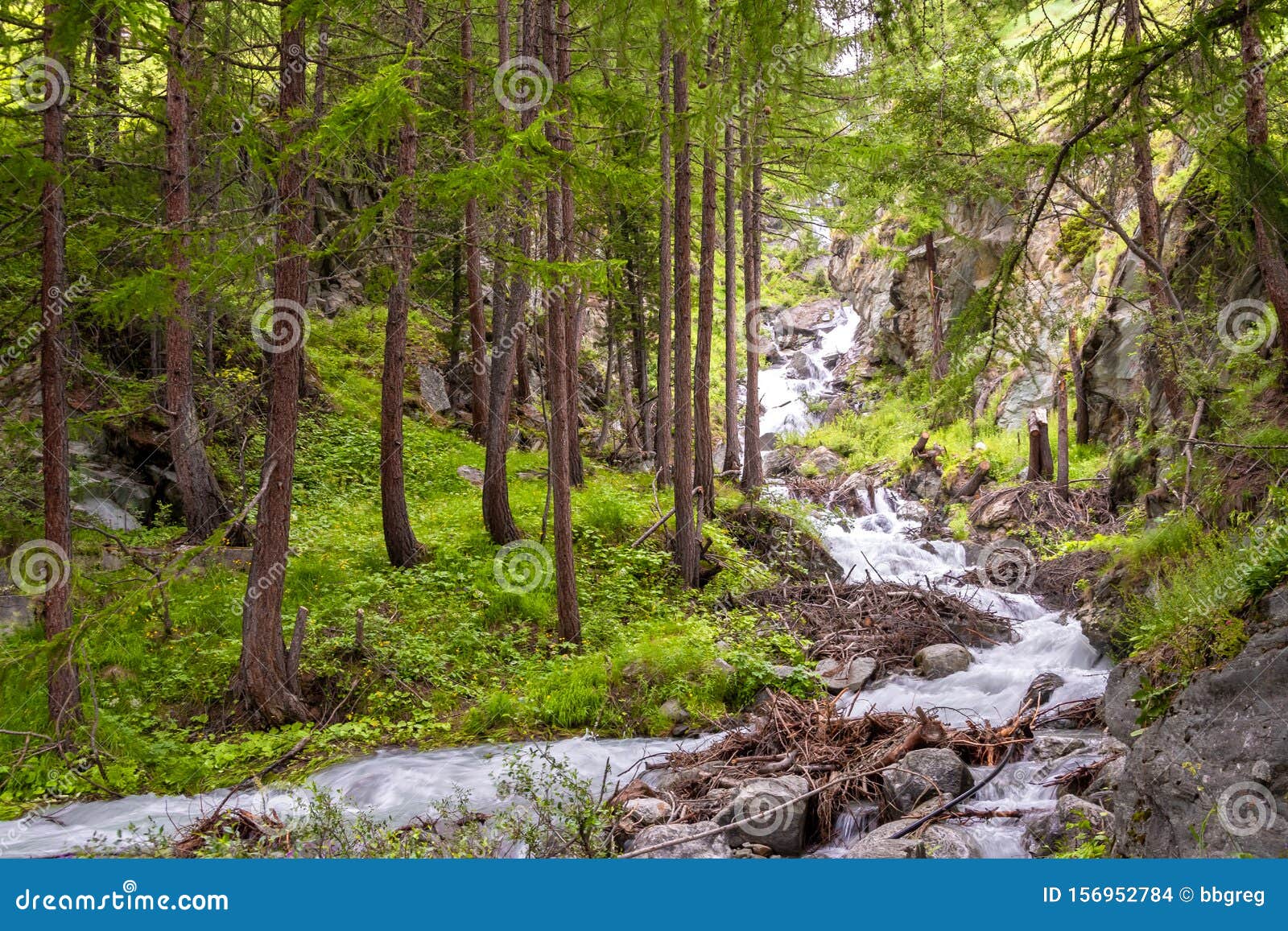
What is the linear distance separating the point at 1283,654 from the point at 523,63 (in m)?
9.10

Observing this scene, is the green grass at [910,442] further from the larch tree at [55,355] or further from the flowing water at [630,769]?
the larch tree at [55,355]

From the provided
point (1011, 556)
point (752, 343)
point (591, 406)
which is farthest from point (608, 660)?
point (591, 406)

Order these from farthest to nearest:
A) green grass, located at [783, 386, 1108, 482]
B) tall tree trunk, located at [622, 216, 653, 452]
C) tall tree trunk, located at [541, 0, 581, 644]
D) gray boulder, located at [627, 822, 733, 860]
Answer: tall tree trunk, located at [622, 216, 653, 452], green grass, located at [783, 386, 1108, 482], tall tree trunk, located at [541, 0, 581, 644], gray boulder, located at [627, 822, 733, 860]

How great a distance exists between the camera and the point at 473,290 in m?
16.5

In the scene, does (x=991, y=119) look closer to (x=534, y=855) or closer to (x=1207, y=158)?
(x=1207, y=158)

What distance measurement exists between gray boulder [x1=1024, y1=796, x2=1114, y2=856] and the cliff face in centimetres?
290

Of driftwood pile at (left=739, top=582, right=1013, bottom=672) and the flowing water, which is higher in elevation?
driftwood pile at (left=739, top=582, right=1013, bottom=672)

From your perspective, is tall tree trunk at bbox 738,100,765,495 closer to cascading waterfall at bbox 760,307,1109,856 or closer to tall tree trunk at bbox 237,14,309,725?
cascading waterfall at bbox 760,307,1109,856

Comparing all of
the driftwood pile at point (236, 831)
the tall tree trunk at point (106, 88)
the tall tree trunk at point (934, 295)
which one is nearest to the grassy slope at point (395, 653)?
the driftwood pile at point (236, 831)

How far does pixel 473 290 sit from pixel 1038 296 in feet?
49.2

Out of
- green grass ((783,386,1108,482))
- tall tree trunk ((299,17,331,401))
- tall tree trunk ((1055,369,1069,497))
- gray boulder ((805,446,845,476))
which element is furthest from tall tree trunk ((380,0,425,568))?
gray boulder ((805,446,845,476))

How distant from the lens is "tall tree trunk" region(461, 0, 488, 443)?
12.8 meters

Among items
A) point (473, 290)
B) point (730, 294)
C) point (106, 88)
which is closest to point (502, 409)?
point (473, 290)

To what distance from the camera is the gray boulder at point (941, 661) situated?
9703 mm
